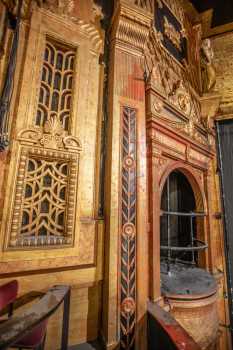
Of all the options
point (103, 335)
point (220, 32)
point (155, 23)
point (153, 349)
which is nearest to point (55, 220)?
point (103, 335)

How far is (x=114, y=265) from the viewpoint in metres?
1.58

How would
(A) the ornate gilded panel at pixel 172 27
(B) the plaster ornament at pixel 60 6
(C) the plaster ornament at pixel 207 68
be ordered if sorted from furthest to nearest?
1. (C) the plaster ornament at pixel 207 68
2. (A) the ornate gilded panel at pixel 172 27
3. (B) the plaster ornament at pixel 60 6

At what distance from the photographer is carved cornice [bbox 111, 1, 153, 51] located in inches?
76.6

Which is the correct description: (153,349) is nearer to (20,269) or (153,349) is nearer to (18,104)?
(20,269)

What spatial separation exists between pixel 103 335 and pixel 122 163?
1.43 meters

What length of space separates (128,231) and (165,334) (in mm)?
791

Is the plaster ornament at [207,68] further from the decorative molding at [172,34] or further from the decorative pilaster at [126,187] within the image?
the decorative pilaster at [126,187]

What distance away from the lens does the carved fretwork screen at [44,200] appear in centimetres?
141

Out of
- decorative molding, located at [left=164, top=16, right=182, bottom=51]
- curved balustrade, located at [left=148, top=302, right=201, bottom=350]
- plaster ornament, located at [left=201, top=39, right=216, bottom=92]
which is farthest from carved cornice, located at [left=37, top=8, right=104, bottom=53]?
plaster ornament, located at [left=201, top=39, right=216, bottom=92]

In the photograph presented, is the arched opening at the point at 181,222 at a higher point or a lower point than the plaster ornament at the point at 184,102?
lower

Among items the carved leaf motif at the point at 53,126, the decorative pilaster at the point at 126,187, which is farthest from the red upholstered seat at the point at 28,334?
the carved leaf motif at the point at 53,126

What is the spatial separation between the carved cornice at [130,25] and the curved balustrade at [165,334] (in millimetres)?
2667

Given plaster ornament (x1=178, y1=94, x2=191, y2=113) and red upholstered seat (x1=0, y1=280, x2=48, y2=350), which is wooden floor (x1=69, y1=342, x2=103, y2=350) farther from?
plaster ornament (x1=178, y1=94, x2=191, y2=113)

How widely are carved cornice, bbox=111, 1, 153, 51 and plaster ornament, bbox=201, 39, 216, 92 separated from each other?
241cm
